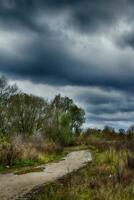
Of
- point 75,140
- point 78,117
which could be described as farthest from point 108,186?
point 78,117

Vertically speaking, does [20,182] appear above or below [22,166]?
below

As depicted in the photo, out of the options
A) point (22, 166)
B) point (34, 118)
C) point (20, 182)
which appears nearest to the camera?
point (20, 182)

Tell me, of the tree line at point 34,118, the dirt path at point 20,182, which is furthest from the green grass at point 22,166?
the tree line at point 34,118

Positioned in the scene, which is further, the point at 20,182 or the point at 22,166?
the point at 22,166

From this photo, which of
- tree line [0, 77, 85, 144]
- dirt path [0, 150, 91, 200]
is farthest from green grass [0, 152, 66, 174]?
tree line [0, 77, 85, 144]

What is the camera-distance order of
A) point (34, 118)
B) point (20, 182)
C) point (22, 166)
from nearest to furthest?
1. point (20, 182)
2. point (22, 166)
3. point (34, 118)

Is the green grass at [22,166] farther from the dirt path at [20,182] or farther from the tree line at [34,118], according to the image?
the tree line at [34,118]

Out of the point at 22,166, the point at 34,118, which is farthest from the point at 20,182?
the point at 34,118

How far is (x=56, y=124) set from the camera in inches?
2184

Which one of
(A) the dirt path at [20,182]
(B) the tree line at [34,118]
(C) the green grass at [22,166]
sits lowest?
(A) the dirt path at [20,182]

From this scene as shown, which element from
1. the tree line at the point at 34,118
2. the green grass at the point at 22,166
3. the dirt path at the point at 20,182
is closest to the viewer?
the dirt path at the point at 20,182

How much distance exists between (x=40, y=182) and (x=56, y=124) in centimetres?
3986

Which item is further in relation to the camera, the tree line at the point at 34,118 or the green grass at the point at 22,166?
the tree line at the point at 34,118

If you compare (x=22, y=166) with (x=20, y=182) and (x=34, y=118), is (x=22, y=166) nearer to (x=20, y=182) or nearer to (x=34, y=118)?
(x=20, y=182)
